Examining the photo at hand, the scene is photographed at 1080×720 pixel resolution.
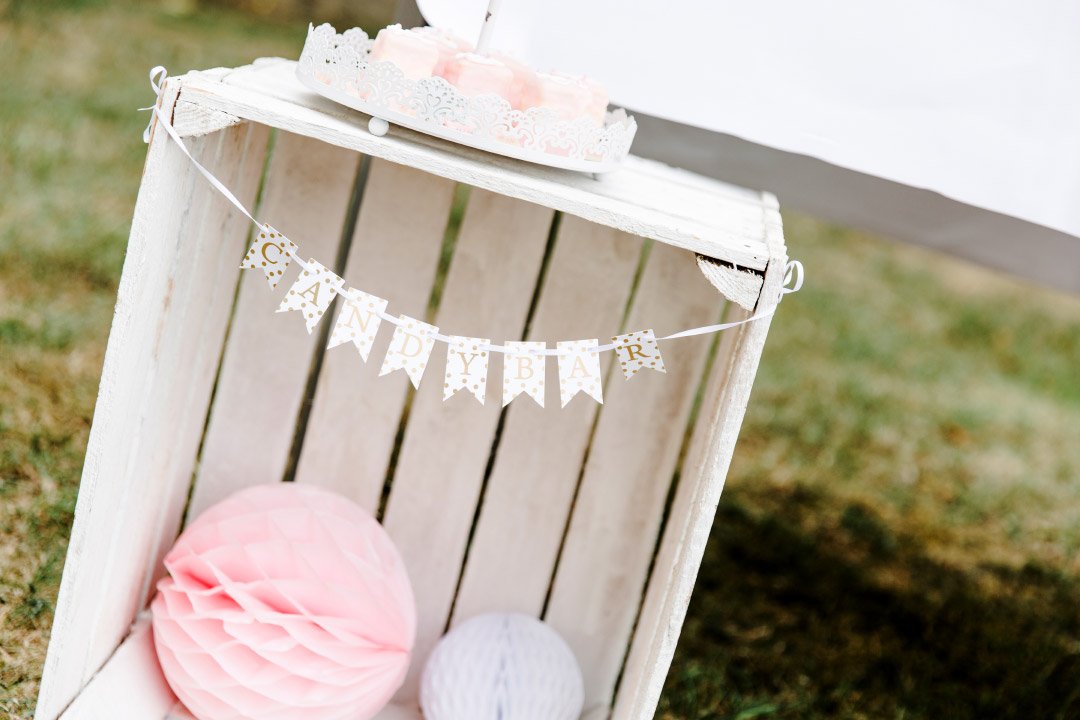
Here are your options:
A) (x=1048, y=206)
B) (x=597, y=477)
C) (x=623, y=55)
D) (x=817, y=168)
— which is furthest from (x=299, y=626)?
(x=1048, y=206)

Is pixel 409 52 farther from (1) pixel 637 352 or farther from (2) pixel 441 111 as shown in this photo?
(1) pixel 637 352

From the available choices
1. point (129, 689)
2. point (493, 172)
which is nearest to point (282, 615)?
point (129, 689)

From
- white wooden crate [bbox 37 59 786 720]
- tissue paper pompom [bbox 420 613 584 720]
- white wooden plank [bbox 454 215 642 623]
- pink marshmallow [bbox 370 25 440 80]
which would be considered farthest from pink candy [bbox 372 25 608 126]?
tissue paper pompom [bbox 420 613 584 720]

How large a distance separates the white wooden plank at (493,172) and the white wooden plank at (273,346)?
0.26 m

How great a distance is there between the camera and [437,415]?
162 centimetres

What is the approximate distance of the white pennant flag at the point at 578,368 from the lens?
1198mm

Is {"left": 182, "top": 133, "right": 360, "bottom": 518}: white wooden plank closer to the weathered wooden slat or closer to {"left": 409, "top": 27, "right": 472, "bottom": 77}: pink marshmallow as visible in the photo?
{"left": 409, "top": 27, "right": 472, "bottom": 77}: pink marshmallow

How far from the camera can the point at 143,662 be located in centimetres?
143

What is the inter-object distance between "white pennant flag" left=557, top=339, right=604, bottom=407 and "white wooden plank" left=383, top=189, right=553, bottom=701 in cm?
38

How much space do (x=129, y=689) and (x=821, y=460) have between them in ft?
6.26

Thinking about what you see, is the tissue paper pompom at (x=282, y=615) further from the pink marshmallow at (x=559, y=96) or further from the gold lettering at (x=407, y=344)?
the pink marshmallow at (x=559, y=96)

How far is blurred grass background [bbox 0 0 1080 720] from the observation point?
187cm

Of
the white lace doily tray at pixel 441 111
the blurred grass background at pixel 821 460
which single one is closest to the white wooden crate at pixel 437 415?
the white lace doily tray at pixel 441 111

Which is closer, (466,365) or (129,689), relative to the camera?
(466,365)
